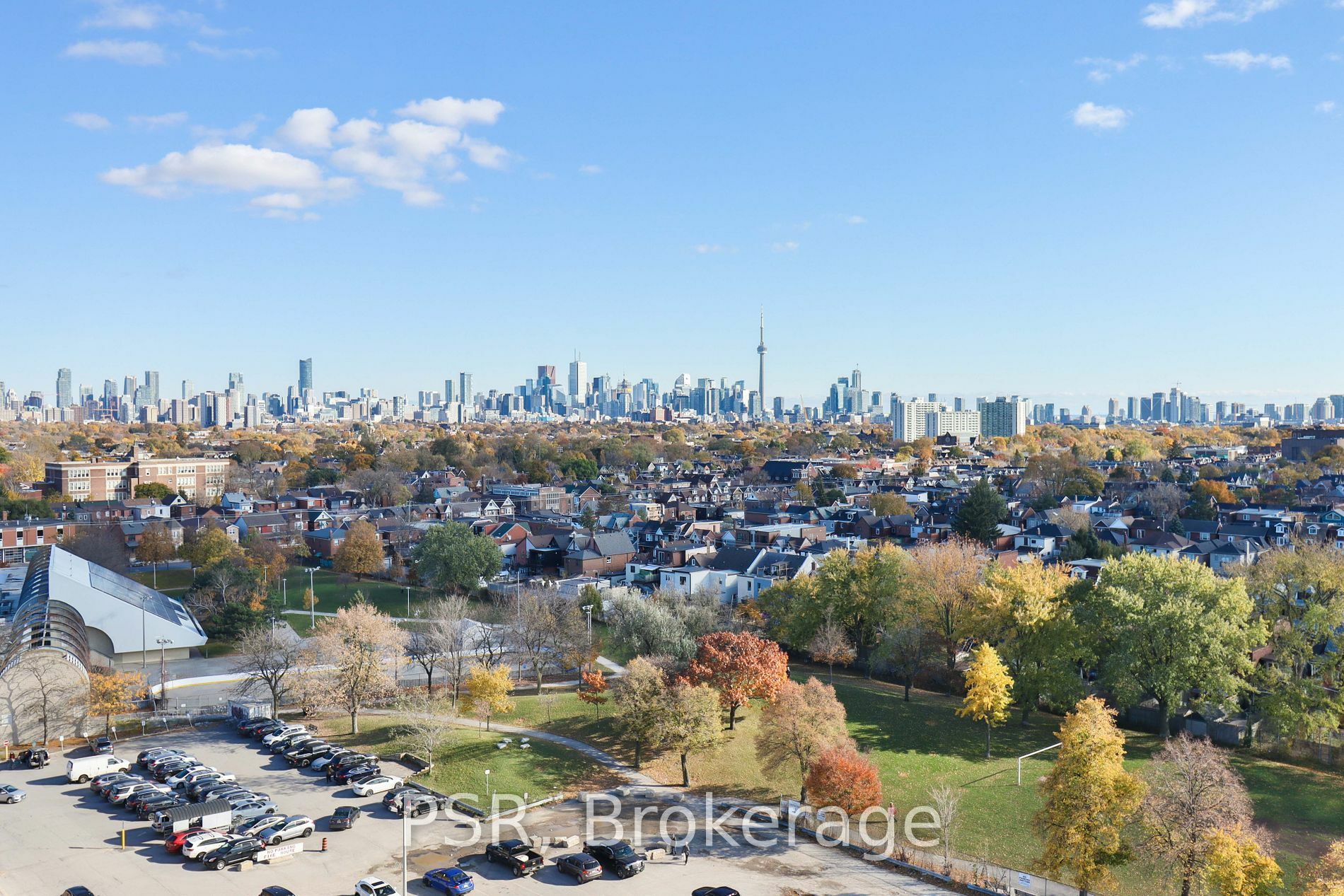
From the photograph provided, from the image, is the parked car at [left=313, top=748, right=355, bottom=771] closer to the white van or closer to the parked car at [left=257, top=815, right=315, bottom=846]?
the parked car at [left=257, top=815, right=315, bottom=846]

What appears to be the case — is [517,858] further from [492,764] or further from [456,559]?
[456,559]

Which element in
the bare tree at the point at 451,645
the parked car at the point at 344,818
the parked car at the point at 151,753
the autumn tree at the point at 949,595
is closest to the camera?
the parked car at the point at 344,818

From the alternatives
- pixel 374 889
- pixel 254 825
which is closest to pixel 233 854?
pixel 254 825

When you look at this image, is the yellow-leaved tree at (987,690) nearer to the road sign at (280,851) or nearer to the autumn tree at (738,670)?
the autumn tree at (738,670)

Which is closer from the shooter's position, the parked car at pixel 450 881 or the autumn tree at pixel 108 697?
the parked car at pixel 450 881

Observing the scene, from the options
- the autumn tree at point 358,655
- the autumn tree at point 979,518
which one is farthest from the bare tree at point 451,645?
the autumn tree at point 979,518

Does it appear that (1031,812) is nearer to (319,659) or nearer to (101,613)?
(319,659)

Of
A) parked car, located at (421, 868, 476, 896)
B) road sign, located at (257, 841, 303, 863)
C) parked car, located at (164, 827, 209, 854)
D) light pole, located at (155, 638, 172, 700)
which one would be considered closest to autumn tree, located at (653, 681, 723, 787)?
parked car, located at (421, 868, 476, 896)
